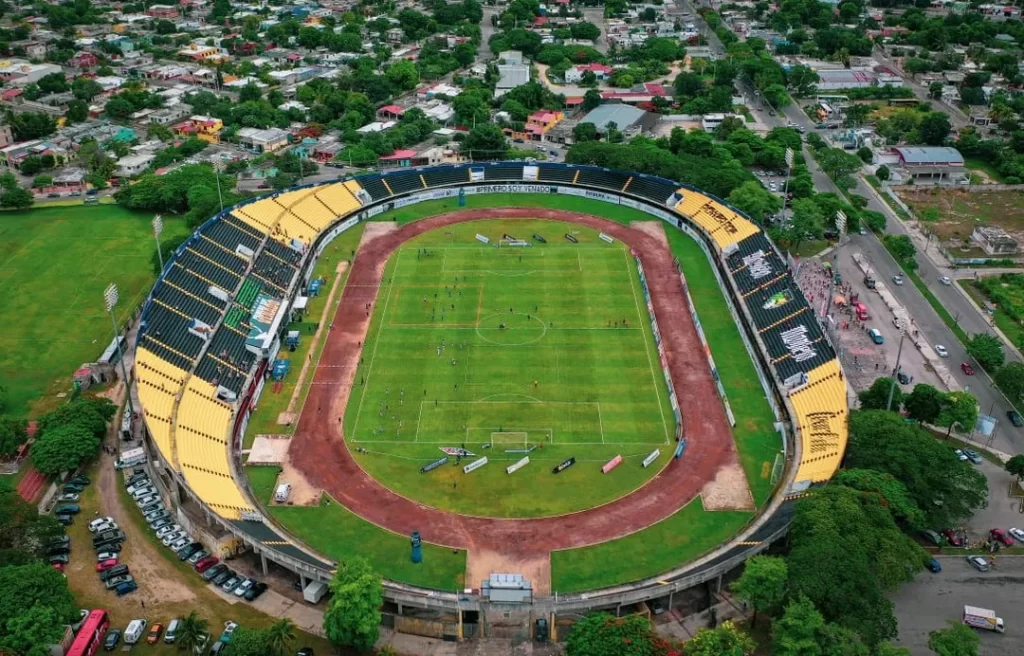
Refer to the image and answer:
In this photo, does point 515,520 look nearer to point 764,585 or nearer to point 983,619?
point 764,585

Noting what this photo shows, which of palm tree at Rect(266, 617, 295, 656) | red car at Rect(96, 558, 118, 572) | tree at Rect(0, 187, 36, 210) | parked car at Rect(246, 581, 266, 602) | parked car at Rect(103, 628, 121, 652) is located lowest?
tree at Rect(0, 187, 36, 210)

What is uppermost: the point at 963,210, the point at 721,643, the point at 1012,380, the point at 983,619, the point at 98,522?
the point at 721,643

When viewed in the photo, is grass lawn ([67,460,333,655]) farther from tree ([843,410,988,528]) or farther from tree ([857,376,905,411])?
tree ([857,376,905,411])

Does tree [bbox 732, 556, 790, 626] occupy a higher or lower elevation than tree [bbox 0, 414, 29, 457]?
higher

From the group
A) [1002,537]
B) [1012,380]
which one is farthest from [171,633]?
[1012,380]

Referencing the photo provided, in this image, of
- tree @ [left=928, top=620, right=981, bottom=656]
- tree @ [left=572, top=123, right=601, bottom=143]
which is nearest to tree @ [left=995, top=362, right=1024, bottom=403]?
tree @ [left=928, top=620, right=981, bottom=656]

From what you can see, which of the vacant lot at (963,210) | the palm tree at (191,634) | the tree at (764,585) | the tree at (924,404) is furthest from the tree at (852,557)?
the vacant lot at (963,210)

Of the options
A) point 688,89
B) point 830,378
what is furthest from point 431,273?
point 688,89
